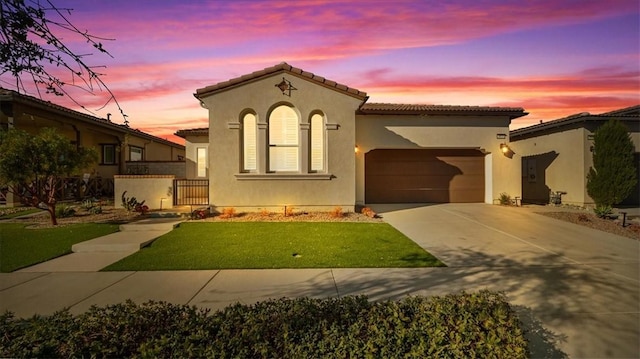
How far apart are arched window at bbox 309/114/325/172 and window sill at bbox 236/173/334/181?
0.34 metres

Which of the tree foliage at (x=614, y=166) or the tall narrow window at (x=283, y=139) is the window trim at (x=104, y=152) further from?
the tree foliage at (x=614, y=166)

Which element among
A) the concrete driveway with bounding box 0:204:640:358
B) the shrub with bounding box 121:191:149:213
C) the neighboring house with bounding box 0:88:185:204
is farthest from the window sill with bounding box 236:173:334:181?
the neighboring house with bounding box 0:88:185:204

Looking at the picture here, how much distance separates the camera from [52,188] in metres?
9.93

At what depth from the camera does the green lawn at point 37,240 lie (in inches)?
242

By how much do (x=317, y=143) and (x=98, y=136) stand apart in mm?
16176

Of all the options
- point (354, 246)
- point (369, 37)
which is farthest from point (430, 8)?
point (354, 246)

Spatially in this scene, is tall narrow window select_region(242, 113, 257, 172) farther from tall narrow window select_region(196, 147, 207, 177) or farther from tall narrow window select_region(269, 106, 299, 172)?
tall narrow window select_region(196, 147, 207, 177)

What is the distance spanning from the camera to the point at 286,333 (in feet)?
8.18

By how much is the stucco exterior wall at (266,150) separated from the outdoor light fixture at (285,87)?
0.12m

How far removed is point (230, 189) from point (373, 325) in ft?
30.3

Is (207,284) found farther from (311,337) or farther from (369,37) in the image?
(369,37)

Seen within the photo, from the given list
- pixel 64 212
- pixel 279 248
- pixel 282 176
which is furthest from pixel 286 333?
pixel 64 212

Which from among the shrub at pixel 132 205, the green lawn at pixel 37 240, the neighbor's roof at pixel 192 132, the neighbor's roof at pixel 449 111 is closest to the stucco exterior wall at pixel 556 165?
the neighbor's roof at pixel 449 111

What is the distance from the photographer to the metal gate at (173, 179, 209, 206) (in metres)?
12.7
